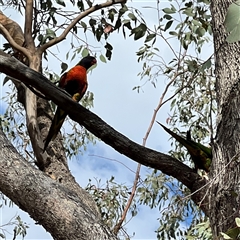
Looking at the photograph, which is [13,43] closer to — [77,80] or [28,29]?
[28,29]

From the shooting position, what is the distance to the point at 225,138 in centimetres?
124

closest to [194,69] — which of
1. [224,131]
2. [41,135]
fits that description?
[41,135]

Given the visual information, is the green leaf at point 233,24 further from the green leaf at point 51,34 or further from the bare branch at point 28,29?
the green leaf at point 51,34

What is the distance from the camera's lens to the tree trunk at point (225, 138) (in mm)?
1158

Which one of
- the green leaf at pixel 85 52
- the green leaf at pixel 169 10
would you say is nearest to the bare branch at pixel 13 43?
the green leaf at pixel 85 52

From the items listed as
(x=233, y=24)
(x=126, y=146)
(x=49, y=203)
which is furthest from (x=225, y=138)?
(x=49, y=203)

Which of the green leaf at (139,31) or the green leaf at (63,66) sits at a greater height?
the green leaf at (63,66)

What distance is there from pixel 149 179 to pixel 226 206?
211 centimetres

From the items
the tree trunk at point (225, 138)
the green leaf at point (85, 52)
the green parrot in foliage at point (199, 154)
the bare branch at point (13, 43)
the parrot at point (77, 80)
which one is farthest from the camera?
the parrot at point (77, 80)

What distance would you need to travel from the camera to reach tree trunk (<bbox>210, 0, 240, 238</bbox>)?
116 centimetres

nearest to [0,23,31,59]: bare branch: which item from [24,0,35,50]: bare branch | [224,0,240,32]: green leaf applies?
[24,0,35,50]: bare branch

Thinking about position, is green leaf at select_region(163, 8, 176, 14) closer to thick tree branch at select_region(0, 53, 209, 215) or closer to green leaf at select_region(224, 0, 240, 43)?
thick tree branch at select_region(0, 53, 209, 215)

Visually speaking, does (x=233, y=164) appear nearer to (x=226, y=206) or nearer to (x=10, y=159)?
Result: (x=226, y=206)

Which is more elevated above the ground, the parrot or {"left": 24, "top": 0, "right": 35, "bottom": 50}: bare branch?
the parrot
